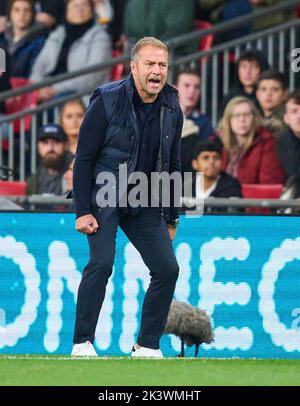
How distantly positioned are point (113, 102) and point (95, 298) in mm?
1262

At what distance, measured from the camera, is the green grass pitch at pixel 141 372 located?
7.35 metres

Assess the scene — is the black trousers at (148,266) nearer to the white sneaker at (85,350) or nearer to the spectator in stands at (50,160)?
the white sneaker at (85,350)

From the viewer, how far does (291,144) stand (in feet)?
42.5

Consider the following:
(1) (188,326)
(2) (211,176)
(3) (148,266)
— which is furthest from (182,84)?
(3) (148,266)

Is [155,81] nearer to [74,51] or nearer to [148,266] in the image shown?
[148,266]

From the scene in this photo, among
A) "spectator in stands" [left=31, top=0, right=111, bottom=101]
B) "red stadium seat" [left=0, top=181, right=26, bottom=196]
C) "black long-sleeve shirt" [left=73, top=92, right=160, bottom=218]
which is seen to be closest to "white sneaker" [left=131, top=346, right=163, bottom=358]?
"black long-sleeve shirt" [left=73, top=92, right=160, bottom=218]

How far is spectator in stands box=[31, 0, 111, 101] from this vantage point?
1511 centimetres

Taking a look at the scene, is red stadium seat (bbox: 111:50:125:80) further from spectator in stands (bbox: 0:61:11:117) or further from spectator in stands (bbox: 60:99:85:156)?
spectator in stands (bbox: 0:61:11:117)

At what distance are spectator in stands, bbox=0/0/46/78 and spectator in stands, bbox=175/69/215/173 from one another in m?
2.50

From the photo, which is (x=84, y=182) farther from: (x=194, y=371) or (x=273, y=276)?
(x=273, y=276)

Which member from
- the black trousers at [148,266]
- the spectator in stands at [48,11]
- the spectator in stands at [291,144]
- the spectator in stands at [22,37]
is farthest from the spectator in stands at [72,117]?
the black trousers at [148,266]

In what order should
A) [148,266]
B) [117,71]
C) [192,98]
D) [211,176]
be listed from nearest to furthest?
[148,266] < [211,176] < [192,98] < [117,71]

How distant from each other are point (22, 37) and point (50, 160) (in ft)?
8.25

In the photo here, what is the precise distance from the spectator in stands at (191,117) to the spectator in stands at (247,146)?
0.30 meters
